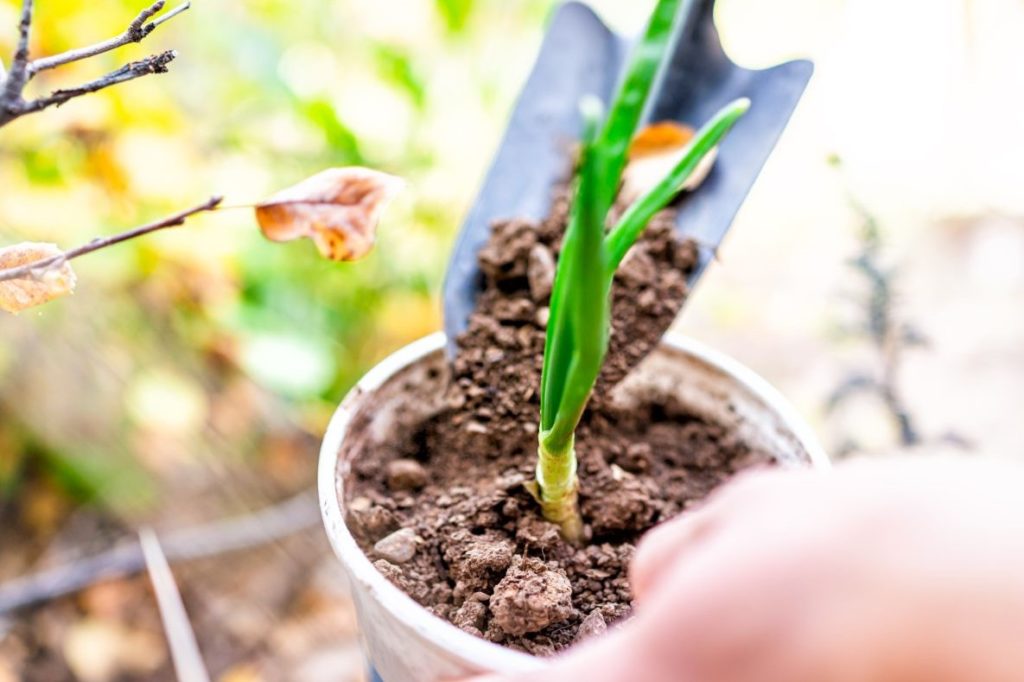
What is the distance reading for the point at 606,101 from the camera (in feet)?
2.34

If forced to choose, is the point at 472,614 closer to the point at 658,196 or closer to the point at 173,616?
the point at 658,196

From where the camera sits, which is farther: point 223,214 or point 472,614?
point 223,214

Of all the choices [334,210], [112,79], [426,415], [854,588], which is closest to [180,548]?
[426,415]

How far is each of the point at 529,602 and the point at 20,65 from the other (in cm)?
34

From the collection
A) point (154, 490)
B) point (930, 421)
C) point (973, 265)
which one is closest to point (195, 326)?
point (154, 490)

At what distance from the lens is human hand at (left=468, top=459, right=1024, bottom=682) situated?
0.21m

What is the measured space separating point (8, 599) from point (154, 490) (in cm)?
22

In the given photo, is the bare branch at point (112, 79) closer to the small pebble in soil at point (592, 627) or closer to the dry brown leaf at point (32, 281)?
the dry brown leaf at point (32, 281)

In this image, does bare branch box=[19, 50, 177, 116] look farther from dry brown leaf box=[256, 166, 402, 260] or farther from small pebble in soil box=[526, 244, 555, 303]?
small pebble in soil box=[526, 244, 555, 303]

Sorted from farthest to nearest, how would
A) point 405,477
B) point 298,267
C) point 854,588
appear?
point 298,267
point 405,477
point 854,588

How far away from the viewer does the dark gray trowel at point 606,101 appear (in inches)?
24.2

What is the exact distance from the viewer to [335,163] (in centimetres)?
127

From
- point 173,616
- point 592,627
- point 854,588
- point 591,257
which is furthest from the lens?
point 173,616

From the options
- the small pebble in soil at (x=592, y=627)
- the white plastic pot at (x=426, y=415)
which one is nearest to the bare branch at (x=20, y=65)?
the white plastic pot at (x=426, y=415)
